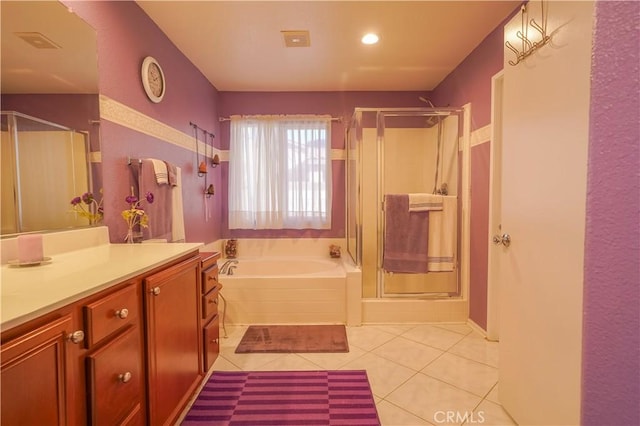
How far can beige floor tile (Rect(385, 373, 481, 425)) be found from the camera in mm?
1549

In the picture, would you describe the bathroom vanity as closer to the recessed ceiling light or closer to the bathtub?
the bathtub

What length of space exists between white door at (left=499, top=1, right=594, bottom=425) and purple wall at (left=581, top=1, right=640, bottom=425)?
79 cm

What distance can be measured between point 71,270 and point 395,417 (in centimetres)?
161

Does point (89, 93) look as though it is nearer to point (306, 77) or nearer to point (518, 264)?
point (306, 77)

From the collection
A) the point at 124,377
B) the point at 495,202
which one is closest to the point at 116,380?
the point at 124,377

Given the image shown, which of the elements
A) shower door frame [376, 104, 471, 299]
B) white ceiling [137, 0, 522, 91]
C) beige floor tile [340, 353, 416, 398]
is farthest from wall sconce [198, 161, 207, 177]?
beige floor tile [340, 353, 416, 398]

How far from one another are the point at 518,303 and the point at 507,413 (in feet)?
2.06

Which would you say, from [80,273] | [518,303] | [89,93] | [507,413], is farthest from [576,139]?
[89,93]

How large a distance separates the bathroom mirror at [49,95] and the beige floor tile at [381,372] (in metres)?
1.85

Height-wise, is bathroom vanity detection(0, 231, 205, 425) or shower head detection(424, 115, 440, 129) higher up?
shower head detection(424, 115, 440, 129)

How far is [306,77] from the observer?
3109mm

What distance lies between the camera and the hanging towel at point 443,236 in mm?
2600

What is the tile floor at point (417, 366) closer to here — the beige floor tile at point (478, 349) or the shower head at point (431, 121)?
the beige floor tile at point (478, 349)

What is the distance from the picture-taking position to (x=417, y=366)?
1982 millimetres
